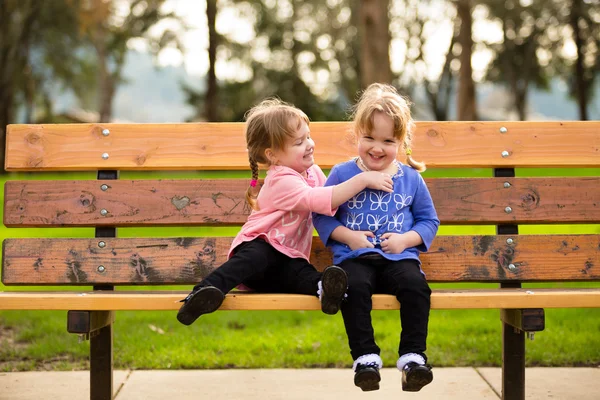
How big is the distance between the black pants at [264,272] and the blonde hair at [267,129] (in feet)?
0.84

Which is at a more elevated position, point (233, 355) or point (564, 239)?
point (564, 239)

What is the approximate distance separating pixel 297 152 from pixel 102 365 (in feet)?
4.28

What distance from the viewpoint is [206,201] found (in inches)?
149

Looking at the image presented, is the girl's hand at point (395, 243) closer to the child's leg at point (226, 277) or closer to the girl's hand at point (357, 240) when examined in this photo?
the girl's hand at point (357, 240)

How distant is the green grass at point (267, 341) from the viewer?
4707 mm

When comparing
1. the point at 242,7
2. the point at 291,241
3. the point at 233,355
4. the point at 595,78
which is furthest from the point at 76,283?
the point at 595,78

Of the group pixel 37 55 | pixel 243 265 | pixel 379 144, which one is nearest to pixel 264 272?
pixel 243 265

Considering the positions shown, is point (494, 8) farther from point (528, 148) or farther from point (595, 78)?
point (528, 148)

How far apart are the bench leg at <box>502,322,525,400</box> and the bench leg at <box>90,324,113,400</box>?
70.0 inches

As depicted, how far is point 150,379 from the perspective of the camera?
170 inches

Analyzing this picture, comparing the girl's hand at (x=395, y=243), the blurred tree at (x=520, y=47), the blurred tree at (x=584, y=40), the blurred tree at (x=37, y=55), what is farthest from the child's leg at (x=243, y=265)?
the blurred tree at (x=520, y=47)

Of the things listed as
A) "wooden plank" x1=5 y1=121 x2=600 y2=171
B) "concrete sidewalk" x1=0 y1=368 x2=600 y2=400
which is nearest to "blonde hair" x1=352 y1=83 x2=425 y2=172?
"wooden plank" x1=5 y1=121 x2=600 y2=171

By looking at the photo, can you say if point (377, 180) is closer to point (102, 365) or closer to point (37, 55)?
point (102, 365)

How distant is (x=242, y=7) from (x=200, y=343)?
992 inches
